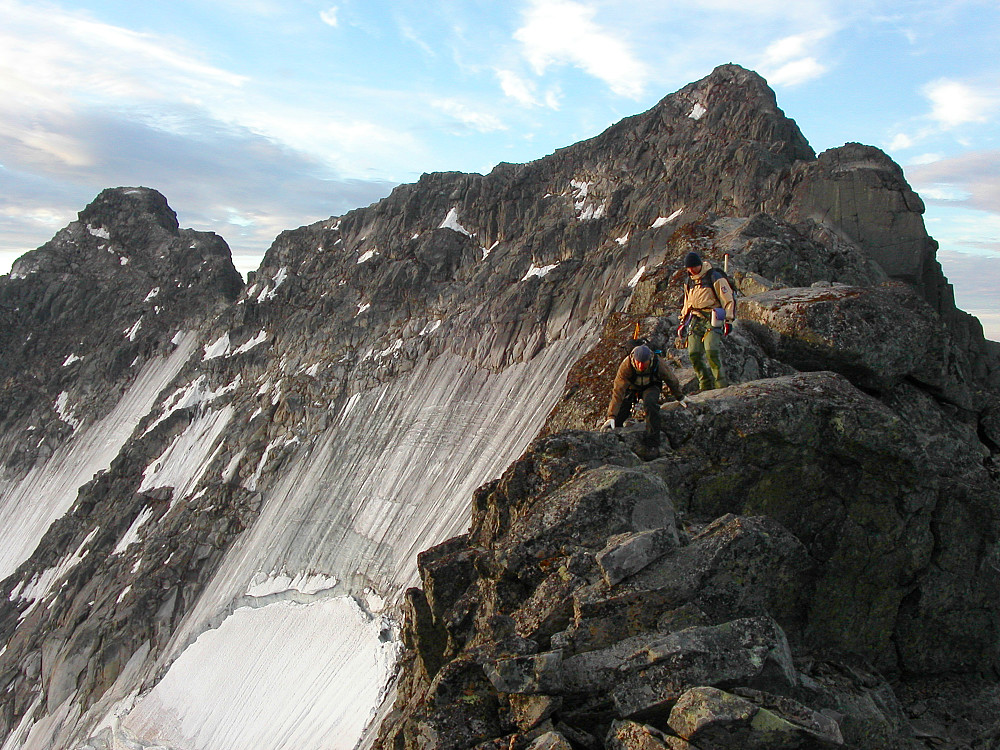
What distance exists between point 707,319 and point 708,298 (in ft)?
1.46

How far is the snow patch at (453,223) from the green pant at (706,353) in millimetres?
43581

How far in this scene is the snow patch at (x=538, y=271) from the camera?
4589cm

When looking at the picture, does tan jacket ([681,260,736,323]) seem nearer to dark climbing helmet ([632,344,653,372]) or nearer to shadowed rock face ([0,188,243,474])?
dark climbing helmet ([632,344,653,372])

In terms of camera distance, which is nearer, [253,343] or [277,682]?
[277,682]

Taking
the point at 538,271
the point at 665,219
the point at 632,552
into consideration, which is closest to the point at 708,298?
the point at 632,552

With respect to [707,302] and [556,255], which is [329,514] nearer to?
[556,255]

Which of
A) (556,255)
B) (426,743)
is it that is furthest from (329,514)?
(426,743)

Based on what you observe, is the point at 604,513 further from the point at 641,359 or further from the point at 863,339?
the point at 863,339

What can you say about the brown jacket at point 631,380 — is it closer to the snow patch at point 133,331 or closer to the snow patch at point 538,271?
the snow patch at point 538,271

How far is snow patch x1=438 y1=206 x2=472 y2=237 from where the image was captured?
5628cm

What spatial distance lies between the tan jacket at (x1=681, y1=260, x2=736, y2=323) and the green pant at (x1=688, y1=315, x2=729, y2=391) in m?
0.22

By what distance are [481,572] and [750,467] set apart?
15.5ft

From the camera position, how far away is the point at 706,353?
13.5m

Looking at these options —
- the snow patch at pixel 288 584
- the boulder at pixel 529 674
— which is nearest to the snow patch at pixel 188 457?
the snow patch at pixel 288 584
